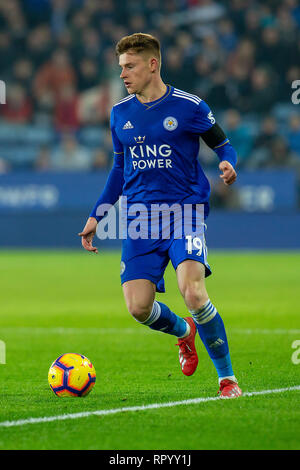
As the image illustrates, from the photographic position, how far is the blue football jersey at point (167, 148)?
5.98m

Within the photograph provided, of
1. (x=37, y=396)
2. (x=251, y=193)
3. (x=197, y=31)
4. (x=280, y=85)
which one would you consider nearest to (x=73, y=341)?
(x=37, y=396)

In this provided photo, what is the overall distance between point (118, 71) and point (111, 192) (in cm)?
1571

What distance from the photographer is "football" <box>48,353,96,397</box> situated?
5.82 m

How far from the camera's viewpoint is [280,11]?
23.0 m

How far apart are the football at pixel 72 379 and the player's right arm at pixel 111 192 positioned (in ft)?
2.72

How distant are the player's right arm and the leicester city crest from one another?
1.34ft

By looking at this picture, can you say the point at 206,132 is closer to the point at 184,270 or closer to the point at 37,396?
the point at 184,270

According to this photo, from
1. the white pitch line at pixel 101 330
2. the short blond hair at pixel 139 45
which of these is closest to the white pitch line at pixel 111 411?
the short blond hair at pixel 139 45

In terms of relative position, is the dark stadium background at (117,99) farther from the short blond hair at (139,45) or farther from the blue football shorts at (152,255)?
the blue football shorts at (152,255)

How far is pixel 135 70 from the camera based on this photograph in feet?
20.0

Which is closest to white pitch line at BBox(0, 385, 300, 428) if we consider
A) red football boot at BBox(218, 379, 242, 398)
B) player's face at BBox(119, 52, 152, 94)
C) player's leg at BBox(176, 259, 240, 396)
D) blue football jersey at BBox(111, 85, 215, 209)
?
red football boot at BBox(218, 379, 242, 398)

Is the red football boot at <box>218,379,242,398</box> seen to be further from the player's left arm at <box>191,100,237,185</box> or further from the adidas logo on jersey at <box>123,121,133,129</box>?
the adidas logo on jersey at <box>123,121,133,129</box>

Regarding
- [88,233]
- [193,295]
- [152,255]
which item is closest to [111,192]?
[88,233]

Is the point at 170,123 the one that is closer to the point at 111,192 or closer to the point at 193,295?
the point at 111,192
